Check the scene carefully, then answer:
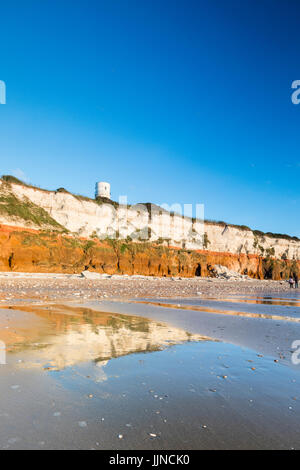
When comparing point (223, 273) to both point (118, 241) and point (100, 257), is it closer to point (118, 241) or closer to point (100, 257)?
point (118, 241)

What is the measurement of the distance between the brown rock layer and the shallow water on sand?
29131 millimetres

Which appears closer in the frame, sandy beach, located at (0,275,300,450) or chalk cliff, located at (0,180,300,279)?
sandy beach, located at (0,275,300,450)

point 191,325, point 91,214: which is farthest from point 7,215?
point 191,325

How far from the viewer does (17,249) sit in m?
32.6

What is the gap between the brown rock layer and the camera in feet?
108

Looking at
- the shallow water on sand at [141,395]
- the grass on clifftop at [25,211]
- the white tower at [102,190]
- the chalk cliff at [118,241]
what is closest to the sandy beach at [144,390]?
the shallow water on sand at [141,395]

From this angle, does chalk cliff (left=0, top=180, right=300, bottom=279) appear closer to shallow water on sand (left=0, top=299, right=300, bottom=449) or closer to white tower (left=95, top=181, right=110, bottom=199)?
white tower (left=95, top=181, right=110, bottom=199)

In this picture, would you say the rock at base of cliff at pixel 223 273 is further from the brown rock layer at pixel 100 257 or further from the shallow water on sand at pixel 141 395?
the shallow water on sand at pixel 141 395

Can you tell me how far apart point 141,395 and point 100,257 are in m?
37.1

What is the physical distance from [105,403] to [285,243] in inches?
2994

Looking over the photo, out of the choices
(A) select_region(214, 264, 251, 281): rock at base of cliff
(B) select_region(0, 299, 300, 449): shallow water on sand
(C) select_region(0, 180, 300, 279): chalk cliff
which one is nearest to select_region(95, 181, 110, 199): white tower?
(C) select_region(0, 180, 300, 279): chalk cliff

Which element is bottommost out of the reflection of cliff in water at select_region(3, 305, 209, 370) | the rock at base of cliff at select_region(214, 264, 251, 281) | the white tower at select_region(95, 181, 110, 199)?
the rock at base of cliff at select_region(214, 264, 251, 281)

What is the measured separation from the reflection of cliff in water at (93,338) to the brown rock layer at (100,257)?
26.1 metres

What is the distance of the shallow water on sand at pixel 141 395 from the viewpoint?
2.58 m
